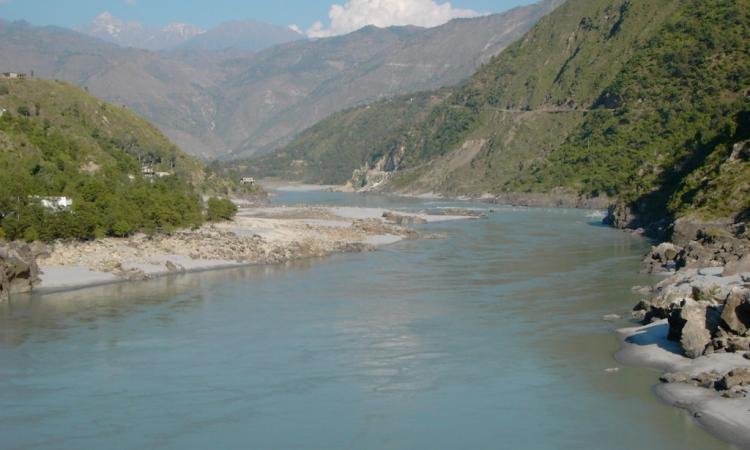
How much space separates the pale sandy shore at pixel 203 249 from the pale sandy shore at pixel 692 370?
1158 inches

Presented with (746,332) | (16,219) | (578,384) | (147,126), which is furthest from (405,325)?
(147,126)

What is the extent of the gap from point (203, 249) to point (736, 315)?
1534 inches

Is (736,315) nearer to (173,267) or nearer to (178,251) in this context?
(173,267)

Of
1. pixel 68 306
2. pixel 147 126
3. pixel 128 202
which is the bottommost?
pixel 68 306

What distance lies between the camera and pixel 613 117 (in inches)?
5157

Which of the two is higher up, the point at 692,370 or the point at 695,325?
the point at 695,325

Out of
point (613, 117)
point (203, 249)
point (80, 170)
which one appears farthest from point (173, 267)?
point (613, 117)

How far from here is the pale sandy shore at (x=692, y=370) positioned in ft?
75.3

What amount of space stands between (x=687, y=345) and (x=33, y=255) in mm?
35954

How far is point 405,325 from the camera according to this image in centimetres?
3703

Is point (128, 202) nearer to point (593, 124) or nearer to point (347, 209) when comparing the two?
point (347, 209)

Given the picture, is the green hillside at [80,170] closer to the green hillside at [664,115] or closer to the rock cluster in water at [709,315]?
the rock cluster in water at [709,315]

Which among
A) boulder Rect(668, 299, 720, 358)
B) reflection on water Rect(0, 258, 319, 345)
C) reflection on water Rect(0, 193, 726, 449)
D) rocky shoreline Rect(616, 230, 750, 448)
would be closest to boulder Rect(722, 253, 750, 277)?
rocky shoreline Rect(616, 230, 750, 448)

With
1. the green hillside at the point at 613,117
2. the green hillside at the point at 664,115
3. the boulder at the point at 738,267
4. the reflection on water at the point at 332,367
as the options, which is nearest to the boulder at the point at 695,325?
the reflection on water at the point at 332,367
